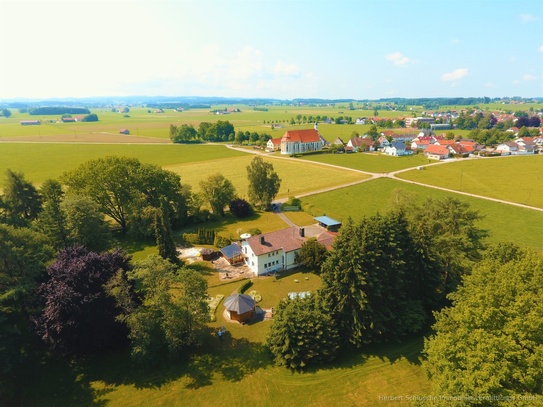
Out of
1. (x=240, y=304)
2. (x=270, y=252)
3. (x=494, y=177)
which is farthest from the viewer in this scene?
(x=494, y=177)

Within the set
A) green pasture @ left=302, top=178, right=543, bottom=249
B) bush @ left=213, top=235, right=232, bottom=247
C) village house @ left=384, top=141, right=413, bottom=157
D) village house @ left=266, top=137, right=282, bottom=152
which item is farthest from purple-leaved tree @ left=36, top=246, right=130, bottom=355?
village house @ left=384, top=141, right=413, bottom=157

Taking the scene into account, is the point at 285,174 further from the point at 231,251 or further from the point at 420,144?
the point at 420,144

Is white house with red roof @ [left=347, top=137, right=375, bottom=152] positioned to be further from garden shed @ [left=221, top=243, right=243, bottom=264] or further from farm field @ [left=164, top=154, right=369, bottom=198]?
garden shed @ [left=221, top=243, right=243, bottom=264]

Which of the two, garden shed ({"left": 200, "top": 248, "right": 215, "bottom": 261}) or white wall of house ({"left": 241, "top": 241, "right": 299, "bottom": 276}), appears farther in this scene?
garden shed ({"left": 200, "top": 248, "right": 215, "bottom": 261})

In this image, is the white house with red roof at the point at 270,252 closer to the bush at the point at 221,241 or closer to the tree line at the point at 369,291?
the bush at the point at 221,241

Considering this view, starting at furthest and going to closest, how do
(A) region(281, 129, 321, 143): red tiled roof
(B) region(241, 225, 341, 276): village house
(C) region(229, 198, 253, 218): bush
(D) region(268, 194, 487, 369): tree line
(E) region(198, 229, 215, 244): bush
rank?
(A) region(281, 129, 321, 143): red tiled roof < (C) region(229, 198, 253, 218): bush < (E) region(198, 229, 215, 244): bush < (B) region(241, 225, 341, 276): village house < (D) region(268, 194, 487, 369): tree line

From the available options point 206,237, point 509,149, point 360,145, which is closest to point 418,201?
point 206,237
